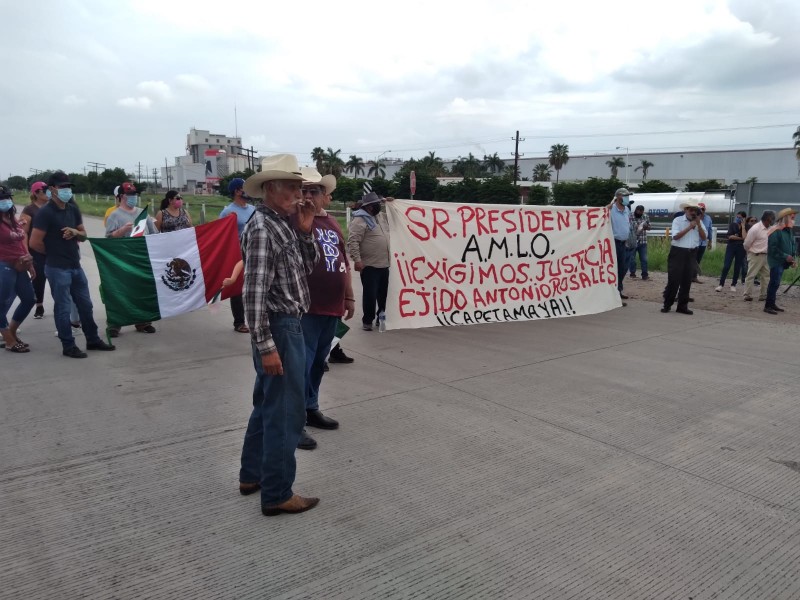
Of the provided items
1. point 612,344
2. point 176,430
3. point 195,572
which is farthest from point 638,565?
point 612,344

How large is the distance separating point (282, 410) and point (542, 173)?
10979 centimetres

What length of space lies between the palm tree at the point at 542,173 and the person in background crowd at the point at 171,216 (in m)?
104

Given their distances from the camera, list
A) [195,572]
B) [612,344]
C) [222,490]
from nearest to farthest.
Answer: [195,572]
[222,490]
[612,344]

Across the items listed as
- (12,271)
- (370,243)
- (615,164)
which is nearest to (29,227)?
(12,271)

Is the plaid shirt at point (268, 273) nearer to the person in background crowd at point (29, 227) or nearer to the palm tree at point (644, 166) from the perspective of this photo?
the person in background crowd at point (29, 227)

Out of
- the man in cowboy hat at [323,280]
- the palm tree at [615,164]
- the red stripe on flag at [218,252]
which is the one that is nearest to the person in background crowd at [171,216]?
the red stripe on flag at [218,252]

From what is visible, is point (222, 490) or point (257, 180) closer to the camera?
point (257, 180)

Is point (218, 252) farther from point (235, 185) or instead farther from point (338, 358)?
point (338, 358)

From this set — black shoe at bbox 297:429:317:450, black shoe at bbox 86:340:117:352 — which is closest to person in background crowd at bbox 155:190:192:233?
black shoe at bbox 86:340:117:352

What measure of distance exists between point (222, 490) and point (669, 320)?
7.47 metres

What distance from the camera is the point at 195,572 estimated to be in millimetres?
2746

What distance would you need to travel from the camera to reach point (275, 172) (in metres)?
3.14

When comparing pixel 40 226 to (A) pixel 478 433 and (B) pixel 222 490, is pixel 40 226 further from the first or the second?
(A) pixel 478 433

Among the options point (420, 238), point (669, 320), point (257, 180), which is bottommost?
point (669, 320)
